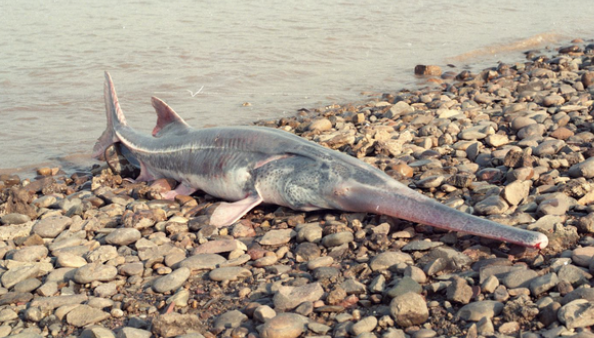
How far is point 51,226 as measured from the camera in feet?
18.9

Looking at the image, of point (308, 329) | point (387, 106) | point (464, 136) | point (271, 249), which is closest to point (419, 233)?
point (271, 249)

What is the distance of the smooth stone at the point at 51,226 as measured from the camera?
5.70 metres

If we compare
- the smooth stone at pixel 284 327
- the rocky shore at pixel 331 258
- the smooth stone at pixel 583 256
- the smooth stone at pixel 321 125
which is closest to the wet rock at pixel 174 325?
the rocky shore at pixel 331 258

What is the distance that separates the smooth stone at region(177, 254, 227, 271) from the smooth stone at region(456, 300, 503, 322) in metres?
1.91

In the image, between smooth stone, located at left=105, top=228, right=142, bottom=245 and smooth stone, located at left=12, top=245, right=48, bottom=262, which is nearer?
smooth stone, located at left=12, top=245, right=48, bottom=262

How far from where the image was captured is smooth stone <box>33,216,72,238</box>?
5700 mm

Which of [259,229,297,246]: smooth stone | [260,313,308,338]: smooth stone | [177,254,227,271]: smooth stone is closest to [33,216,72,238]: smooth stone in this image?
[177,254,227,271]: smooth stone

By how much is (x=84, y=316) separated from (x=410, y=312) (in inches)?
80.1

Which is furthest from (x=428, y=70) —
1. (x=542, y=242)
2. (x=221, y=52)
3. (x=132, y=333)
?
(x=132, y=333)

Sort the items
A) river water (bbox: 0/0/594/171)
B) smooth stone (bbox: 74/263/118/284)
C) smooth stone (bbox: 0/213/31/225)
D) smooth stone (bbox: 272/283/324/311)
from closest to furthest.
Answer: smooth stone (bbox: 272/283/324/311) < smooth stone (bbox: 74/263/118/284) < smooth stone (bbox: 0/213/31/225) < river water (bbox: 0/0/594/171)

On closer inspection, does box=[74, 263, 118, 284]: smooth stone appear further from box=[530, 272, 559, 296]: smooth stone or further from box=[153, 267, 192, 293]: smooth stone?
box=[530, 272, 559, 296]: smooth stone

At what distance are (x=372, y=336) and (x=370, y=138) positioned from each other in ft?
14.5

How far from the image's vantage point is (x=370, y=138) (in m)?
7.70

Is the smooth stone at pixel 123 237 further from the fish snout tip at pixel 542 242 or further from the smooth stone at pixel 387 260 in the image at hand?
the fish snout tip at pixel 542 242
